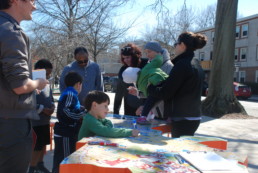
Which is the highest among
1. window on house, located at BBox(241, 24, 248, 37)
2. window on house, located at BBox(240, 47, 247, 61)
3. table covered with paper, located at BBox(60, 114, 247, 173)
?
window on house, located at BBox(241, 24, 248, 37)

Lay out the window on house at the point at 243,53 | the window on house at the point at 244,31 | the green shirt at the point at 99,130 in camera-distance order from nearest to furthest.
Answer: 1. the green shirt at the point at 99,130
2. the window on house at the point at 244,31
3. the window on house at the point at 243,53

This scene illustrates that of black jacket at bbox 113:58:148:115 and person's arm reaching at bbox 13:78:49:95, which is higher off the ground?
person's arm reaching at bbox 13:78:49:95

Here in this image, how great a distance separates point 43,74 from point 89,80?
211 centimetres

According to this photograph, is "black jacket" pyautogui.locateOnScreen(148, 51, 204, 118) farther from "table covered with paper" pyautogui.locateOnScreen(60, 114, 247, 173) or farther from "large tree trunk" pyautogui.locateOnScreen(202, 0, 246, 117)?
"large tree trunk" pyautogui.locateOnScreen(202, 0, 246, 117)

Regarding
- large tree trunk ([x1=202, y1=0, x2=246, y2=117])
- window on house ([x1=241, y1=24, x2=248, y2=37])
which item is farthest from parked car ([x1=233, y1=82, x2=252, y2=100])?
window on house ([x1=241, y1=24, x2=248, y2=37])

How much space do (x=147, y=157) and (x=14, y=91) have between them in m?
1.03

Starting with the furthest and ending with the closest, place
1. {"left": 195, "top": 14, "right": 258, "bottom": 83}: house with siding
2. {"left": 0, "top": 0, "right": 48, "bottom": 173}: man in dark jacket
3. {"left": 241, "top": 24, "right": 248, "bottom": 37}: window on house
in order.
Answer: {"left": 241, "top": 24, "right": 248, "bottom": 37}: window on house, {"left": 195, "top": 14, "right": 258, "bottom": 83}: house with siding, {"left": 0, "top": 0, "right": 48, "bottom": 173}: man in dark jacket

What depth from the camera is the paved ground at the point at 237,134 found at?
4.66 metres

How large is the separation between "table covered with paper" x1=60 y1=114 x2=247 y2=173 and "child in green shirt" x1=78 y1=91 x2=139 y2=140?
7 centimetres

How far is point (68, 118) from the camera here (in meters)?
3.22

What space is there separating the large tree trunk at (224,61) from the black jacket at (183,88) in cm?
750

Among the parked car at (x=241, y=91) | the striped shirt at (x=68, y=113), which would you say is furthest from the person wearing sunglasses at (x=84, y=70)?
the parked car at (x=241, y=91)

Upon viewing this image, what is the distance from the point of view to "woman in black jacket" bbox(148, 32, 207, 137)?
2.72 meters

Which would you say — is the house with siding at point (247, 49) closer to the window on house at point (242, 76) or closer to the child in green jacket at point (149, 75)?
the window on house at point (242, 76)
